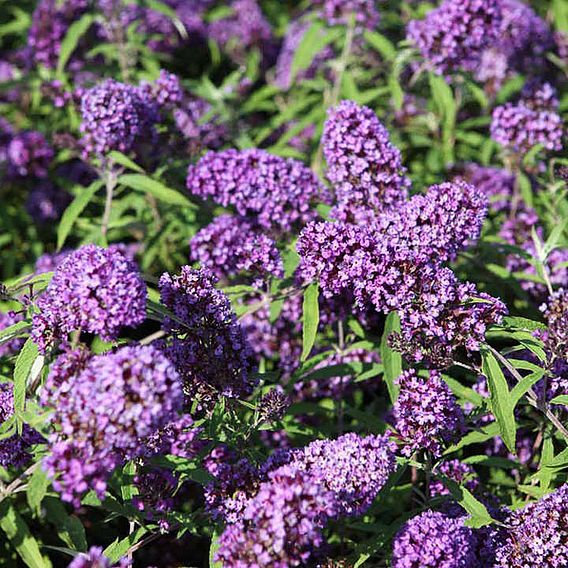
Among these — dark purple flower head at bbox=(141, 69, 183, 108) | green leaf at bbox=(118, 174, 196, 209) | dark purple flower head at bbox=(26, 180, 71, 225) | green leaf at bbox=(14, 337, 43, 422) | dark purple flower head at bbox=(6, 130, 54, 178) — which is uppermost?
dark purple flower head at bbox=(141, 69, 183, 108)

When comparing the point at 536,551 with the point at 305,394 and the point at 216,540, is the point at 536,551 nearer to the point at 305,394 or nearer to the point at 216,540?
the point at 216,540

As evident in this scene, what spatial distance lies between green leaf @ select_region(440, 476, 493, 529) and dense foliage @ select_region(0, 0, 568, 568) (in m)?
0.02

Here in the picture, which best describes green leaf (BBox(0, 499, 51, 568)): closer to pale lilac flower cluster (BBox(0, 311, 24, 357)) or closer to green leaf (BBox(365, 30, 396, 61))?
pale lilac flower cluster (BBox(0, 311, 24, 357))

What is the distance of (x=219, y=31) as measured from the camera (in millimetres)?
9336

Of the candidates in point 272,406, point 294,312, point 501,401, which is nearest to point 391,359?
point 501,401

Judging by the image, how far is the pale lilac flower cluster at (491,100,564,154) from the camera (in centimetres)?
634

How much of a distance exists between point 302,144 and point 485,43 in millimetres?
2273

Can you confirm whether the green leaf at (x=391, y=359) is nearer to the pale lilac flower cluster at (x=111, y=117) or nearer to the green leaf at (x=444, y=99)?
the pale lilac flower cluster at (x=111, y=117)

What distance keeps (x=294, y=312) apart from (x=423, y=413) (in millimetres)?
1813

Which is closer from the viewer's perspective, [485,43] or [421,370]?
[421,370]

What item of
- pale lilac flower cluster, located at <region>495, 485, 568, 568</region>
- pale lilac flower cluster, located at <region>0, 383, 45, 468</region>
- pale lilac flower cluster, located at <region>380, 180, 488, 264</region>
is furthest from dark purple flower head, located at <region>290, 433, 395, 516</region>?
pale lilac flower cluster, located at <region>0, 383, 45, 468</region>

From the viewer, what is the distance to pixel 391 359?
4.40 m

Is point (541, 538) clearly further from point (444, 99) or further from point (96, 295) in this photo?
point (444, 99)

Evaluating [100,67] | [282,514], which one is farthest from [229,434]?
[100,67]
